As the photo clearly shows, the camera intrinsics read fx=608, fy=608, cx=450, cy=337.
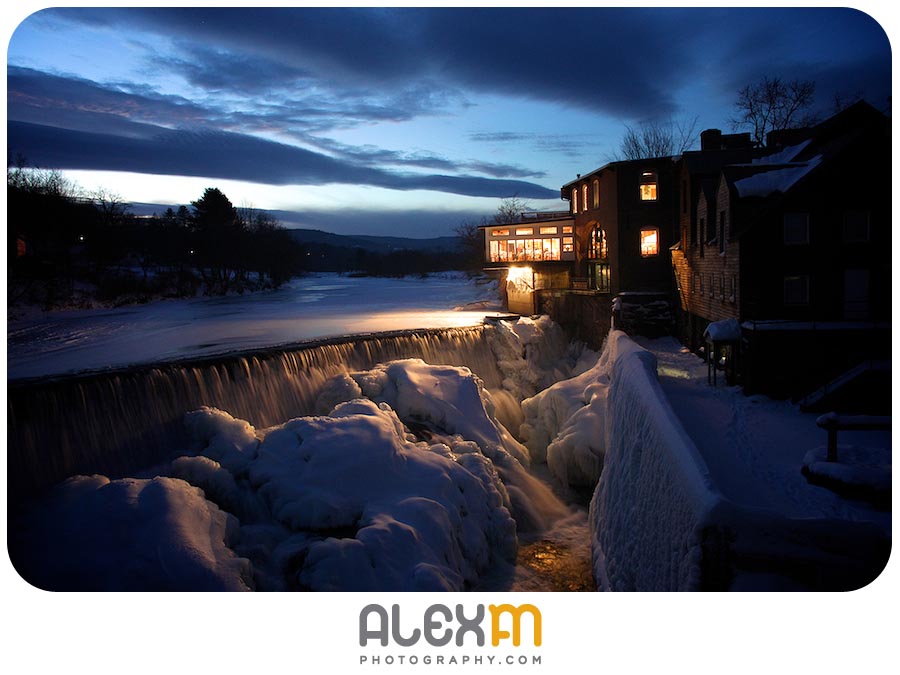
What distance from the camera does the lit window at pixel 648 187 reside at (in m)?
19.0

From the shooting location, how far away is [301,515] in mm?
5703

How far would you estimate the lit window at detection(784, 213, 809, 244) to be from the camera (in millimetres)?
9500

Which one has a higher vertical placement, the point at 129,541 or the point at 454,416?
the point at 129,541

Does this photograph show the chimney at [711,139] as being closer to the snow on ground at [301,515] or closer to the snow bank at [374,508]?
the snow on ground at [301,515]

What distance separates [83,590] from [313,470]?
103 inches

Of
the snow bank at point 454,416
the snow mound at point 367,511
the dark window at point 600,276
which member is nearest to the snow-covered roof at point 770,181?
the snow bank at point 454,416

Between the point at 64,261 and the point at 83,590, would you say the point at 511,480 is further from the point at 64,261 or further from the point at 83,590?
the point at 64,261

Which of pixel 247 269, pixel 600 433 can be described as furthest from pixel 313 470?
pixel 247 269

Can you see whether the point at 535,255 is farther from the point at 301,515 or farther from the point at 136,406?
the point at 301,515

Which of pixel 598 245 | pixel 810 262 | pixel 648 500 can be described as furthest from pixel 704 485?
pixel 598 245

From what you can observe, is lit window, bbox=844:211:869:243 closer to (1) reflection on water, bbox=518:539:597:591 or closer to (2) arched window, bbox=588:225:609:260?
(1) reflection on water, bbox=518:539:597:591

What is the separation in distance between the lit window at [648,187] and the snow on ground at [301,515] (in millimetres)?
12860

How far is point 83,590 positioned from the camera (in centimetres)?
364

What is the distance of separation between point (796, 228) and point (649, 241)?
9.55 metres
